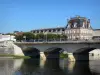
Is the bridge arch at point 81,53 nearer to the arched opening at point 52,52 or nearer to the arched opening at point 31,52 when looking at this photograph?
the arched opening at point 52,52

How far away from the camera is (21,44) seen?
9475cm

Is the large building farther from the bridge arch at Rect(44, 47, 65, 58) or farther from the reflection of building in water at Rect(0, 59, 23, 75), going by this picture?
the reflection of building in water at Rect(0, 59, 23, 75)

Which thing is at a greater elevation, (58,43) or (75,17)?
(75,17)

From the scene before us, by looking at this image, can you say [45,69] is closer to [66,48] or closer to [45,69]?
[45,69]

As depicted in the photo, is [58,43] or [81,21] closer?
[58,43]

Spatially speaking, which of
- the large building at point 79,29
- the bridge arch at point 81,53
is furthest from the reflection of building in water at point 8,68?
the large building at point 79,29

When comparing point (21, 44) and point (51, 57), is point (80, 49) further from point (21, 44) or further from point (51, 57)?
point (21, 44)

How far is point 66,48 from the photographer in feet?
261

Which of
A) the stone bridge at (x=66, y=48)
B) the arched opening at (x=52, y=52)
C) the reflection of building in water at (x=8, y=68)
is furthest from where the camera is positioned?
the arched opening at (x=52, y=52)

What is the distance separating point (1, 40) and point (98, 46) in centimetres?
4572

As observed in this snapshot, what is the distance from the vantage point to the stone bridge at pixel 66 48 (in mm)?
73938

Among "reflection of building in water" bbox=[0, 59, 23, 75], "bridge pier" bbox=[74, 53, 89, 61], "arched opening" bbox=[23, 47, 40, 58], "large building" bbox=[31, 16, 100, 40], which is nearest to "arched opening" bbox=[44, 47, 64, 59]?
"arched opening" bbox=[23, 47, 40, 58]

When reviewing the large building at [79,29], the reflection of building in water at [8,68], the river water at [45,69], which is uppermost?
the large building at [79,29]

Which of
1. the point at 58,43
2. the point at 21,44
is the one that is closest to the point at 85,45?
the point at 58,43
